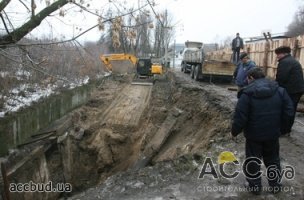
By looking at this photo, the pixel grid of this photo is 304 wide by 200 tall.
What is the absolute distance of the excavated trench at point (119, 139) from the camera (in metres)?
11.0

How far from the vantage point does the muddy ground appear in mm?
5867

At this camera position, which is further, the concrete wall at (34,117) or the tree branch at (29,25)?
the concrete wall at (34,117)

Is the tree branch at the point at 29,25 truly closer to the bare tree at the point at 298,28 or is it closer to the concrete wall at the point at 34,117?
the concrete wall at the point at 34,117

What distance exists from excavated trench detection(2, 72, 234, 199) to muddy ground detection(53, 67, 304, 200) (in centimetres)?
4

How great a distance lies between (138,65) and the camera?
24.0 m

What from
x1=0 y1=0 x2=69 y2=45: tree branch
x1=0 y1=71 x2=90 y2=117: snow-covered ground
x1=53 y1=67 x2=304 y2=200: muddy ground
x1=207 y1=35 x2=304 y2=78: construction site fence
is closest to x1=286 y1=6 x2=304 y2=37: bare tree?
x1=207 y1=35 x2=304 y2=78: construction site fence

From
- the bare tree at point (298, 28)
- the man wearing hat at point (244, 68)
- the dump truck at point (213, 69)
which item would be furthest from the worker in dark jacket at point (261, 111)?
the bare tree at point (298, 28)

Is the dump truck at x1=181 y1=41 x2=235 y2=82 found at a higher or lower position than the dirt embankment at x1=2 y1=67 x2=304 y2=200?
higher

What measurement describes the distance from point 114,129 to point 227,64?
7.00 m

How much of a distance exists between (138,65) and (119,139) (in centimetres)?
1026

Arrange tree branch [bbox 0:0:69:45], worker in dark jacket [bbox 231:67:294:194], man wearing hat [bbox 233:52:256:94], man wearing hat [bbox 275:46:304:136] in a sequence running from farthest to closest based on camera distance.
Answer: man wearing hat [bbox 233:52:256:94], man wearing hat [bbox 275:46:304:136], tree branch [bbox 0:0:69:45], worker in dark jacket [bbox 231:67:294:194]

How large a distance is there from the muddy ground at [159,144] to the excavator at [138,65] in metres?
0.90

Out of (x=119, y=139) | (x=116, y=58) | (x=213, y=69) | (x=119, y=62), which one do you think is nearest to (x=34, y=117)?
(x=119, y=139)

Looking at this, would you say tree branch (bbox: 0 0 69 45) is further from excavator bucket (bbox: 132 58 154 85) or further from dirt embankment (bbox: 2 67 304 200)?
excavator bucket (bbox: 132 58 154 85)
